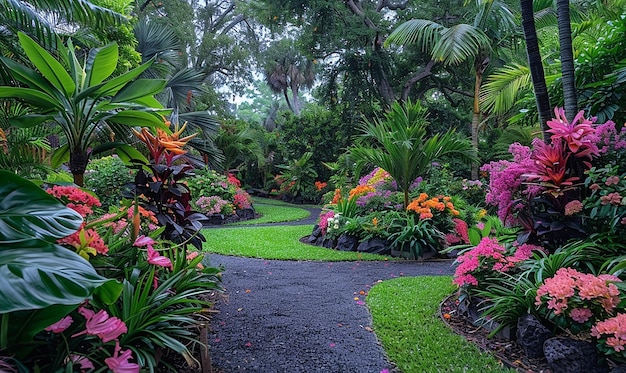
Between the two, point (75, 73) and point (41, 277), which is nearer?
point (41, 277)

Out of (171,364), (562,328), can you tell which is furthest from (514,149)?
(171,364)

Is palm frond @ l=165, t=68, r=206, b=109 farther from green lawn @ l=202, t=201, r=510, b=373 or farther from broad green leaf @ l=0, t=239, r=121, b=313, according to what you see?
broad green leaf @ l=0, t=239, r=121, b=313

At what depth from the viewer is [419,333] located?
271 centimetres

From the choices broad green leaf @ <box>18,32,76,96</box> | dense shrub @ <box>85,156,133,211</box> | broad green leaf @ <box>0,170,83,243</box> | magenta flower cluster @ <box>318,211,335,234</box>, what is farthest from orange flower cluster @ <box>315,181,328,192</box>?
broad green leaf @ <box>0,170,83,243</box>

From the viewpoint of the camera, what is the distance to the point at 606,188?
98.6 inches

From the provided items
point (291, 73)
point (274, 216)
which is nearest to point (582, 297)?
point (274, 216)

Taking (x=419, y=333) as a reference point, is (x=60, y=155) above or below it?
above

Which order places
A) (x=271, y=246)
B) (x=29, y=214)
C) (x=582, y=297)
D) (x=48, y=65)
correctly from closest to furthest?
(x=29, y=214) < (x=582, y=297) < (x=48, y=65) < (x=271, y=246)

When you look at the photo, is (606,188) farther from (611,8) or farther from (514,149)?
(611,8)

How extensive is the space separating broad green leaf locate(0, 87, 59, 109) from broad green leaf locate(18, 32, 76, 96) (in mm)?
98

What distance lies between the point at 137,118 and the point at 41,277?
1.69m

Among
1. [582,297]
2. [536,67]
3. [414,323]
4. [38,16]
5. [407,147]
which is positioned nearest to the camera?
[582,297]

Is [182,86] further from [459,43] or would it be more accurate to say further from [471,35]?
[471,35]

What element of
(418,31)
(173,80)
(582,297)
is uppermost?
(418,31)
